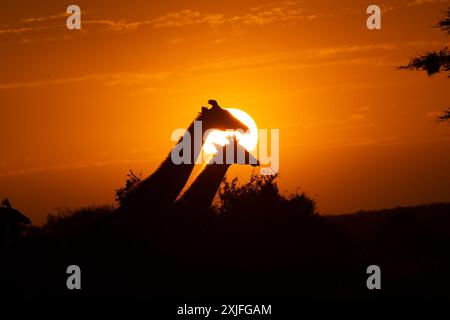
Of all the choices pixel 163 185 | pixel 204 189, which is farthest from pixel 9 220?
pixel 204 189

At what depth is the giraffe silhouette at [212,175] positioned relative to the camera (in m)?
25.5

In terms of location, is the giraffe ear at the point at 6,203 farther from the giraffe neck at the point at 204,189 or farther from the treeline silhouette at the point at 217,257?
the giraffe neck at the point at 204,189

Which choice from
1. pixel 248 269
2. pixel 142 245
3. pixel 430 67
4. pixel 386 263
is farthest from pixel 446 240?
pixel 142 245

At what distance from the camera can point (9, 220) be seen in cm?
2466

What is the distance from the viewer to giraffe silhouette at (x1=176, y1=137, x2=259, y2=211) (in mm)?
25469

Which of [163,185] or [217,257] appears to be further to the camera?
[163,185]

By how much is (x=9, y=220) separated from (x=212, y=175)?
22.2 feet

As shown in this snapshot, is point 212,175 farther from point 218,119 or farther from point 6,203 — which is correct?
point 6,203

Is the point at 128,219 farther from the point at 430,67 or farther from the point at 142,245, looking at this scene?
the point at 430,67

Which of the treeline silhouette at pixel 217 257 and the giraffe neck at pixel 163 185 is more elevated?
the giraffe neck at pixel 163 185

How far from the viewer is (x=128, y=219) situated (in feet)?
76.9

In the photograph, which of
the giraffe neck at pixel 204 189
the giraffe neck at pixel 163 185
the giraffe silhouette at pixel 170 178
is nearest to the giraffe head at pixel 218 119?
the giraffe silhouette at pixel 170 178

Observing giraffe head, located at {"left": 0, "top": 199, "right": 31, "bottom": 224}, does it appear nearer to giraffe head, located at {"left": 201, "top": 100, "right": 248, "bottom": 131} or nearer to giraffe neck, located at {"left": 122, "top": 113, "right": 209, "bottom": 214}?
giraffe neck, located at {"left": 122, "top": 113, "right": 209, "bottom": 214}
